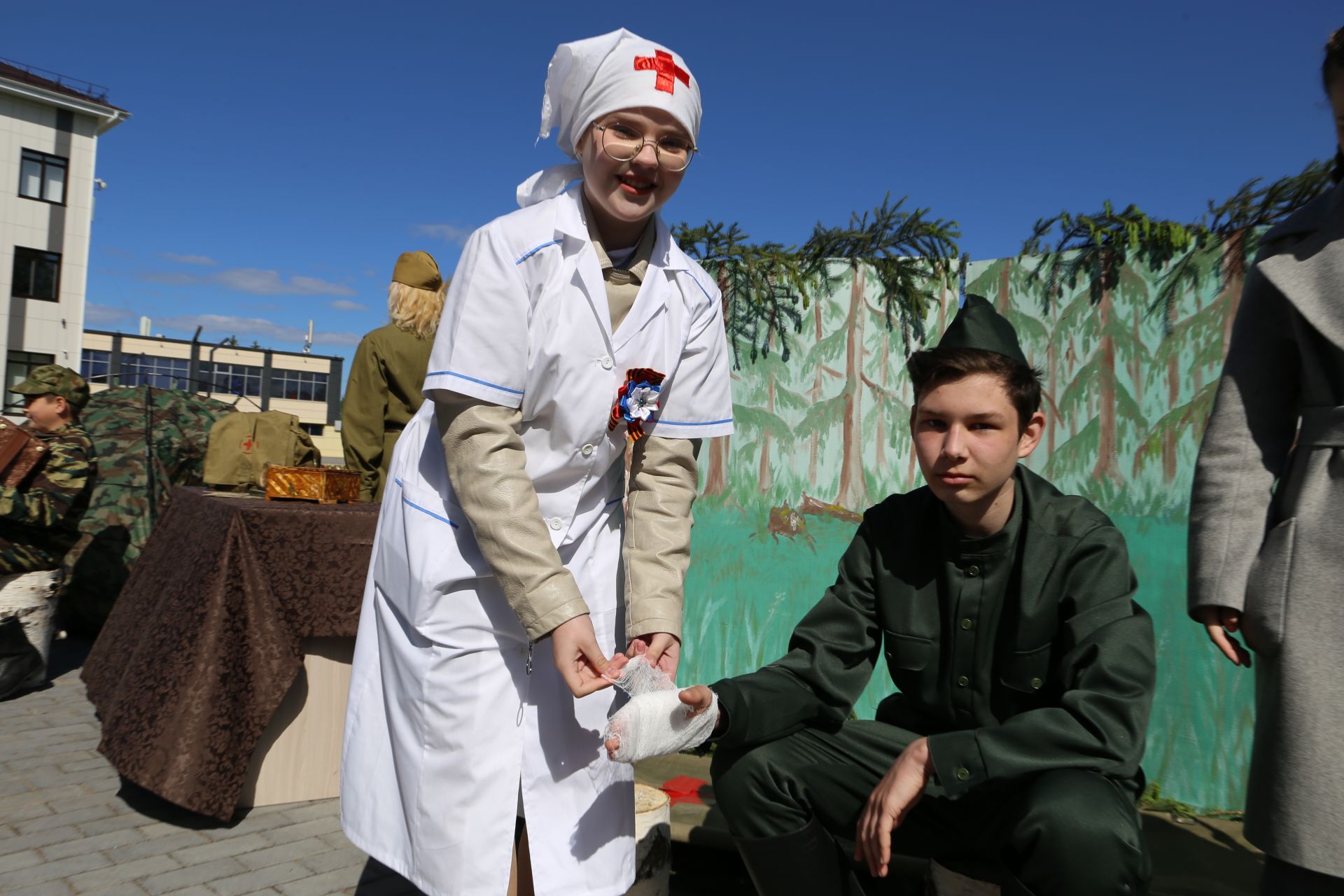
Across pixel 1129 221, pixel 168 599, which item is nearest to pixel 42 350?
pixel 168 599

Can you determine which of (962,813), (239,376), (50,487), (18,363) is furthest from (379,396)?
(239,376)

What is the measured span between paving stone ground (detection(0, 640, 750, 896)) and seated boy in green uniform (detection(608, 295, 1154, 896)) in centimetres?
129

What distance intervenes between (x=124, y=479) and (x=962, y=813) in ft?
20.2

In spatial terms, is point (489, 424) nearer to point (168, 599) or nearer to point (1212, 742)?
point (168, 599)

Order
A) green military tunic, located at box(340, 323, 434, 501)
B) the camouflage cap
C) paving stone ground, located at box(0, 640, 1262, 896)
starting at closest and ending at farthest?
paving stone ground, located at box(0, 640, 1262, 896) → green military tunic, located at box(340, 323, 434, 501) → the camouflage cap

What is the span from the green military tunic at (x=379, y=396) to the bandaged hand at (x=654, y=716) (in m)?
2.72

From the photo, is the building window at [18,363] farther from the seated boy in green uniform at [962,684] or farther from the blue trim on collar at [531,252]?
the seated boy in green uniform at [962,684]

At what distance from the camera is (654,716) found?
5.71 ft

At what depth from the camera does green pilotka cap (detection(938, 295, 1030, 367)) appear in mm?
2094

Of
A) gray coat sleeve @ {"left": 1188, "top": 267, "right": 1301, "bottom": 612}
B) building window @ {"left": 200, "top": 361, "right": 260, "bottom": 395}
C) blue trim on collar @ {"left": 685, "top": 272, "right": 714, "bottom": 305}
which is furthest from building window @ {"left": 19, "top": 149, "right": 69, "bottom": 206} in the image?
gray coat sleeve @ {"left": 1188, "top": 267, "right": 1301, "bottom": 612}

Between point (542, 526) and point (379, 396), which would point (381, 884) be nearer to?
point (542, 526)

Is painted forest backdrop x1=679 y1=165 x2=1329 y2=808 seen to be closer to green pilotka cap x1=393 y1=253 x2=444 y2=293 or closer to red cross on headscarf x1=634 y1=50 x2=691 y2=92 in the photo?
green pilotka cap x1=393 y1=253 x2=444 y2=293

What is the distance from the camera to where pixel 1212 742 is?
324cm

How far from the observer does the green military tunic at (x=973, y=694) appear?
1.77 metres
